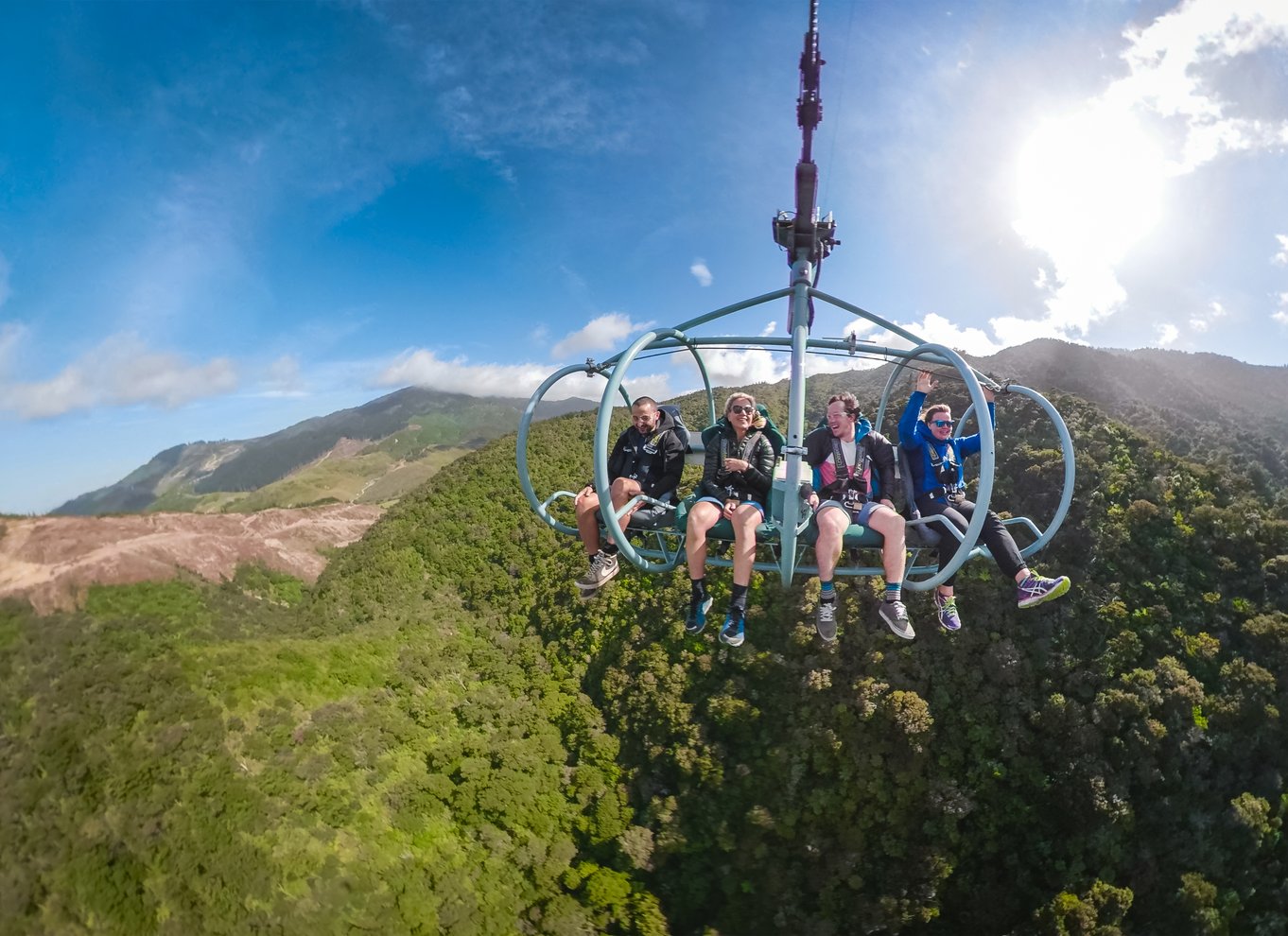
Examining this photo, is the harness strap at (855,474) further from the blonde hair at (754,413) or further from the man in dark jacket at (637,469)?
the man in dark jacket at (637,469)

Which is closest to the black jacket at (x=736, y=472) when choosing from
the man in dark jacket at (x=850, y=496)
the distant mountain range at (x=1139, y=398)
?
the man in dark jacket at (x=850, y=496)

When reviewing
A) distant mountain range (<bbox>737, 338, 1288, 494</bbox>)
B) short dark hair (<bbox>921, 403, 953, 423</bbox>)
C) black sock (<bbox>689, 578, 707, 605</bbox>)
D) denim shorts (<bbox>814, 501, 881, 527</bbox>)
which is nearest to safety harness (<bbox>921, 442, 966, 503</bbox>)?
short dark hair (<bbox>921, 403, 953, 423</bbox>)

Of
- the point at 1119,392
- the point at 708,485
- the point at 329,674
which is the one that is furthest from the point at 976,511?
the point at 1119,392

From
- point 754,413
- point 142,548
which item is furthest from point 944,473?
point 142,548

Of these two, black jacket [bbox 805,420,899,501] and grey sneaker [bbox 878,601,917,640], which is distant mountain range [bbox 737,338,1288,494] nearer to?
black jacket [bbox 805,420,899,501]

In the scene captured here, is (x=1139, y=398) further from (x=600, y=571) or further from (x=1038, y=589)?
(x=600, y=571)
